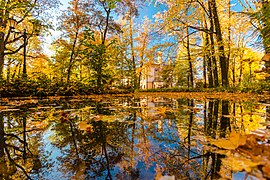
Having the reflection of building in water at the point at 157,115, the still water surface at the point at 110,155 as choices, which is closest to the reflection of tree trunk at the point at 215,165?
the still water surface at the point at 110,155

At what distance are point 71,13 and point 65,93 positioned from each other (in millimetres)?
7578

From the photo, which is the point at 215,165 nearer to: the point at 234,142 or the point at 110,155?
the point at 234,142

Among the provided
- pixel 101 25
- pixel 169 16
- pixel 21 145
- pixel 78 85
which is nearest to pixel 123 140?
pixel 21 145

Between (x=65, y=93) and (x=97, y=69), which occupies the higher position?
(x=97, y=69)

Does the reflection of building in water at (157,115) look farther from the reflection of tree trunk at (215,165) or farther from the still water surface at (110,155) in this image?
the reflection of tree trunk at (215,165)

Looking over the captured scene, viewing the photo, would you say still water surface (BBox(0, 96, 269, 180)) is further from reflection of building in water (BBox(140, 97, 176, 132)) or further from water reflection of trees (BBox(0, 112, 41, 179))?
reflection of building in water (BBox(140, 97, 176, 132))

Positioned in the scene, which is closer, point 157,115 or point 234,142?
point 234,142

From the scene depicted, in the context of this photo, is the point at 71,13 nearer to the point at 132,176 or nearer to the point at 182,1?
the point at 182,1

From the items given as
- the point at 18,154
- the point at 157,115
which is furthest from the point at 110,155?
the point at 157,115

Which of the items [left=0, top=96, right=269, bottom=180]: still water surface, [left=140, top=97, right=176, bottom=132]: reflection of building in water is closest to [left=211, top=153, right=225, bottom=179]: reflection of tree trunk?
[left=0, top=96, right=269, bottom=180]: still water surface

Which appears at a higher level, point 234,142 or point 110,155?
point 234,142

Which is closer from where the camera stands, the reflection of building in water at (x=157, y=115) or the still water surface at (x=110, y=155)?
the still water surface at (x=110, y=155)

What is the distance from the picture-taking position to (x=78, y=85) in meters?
8.12

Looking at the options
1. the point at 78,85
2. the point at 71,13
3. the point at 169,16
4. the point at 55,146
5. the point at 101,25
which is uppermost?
the point at 71,13
